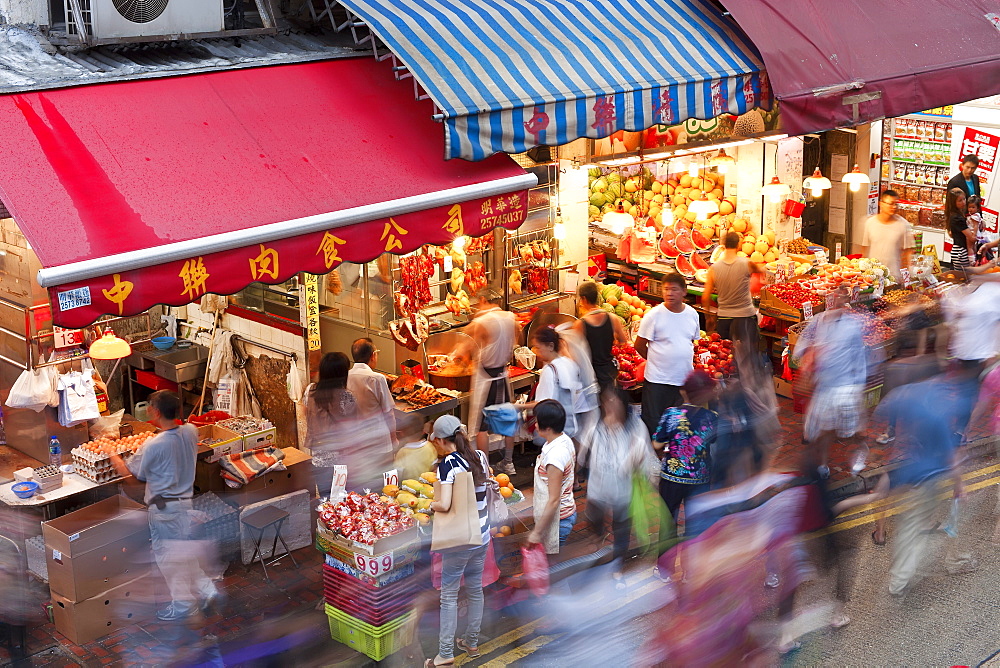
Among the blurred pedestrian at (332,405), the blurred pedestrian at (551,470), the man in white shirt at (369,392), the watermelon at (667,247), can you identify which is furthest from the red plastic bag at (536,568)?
the watermelon at (667,247)

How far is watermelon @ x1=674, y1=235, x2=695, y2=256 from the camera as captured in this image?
14.4 meters

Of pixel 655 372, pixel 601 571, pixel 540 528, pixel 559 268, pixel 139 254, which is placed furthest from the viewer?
pixel 559 268

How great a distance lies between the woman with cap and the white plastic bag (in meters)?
4.70

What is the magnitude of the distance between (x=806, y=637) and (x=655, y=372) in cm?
298

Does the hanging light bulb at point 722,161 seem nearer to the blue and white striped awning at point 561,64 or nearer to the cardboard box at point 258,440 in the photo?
the blue and white striped awning at point 561,64

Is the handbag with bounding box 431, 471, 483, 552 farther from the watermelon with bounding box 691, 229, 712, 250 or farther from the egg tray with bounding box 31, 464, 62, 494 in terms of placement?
the watermelon with bounding box 691, 229, 712, 250

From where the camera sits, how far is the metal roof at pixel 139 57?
8.12m

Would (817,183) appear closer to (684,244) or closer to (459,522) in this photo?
(684,244)

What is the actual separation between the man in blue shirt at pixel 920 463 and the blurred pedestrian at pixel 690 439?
4.74 feet

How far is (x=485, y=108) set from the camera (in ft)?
28.2

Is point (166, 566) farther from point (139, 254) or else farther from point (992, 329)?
point (992, 329)

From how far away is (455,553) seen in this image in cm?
733

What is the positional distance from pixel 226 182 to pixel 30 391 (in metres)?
3.84

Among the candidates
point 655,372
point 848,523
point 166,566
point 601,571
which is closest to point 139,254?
point 166,566
